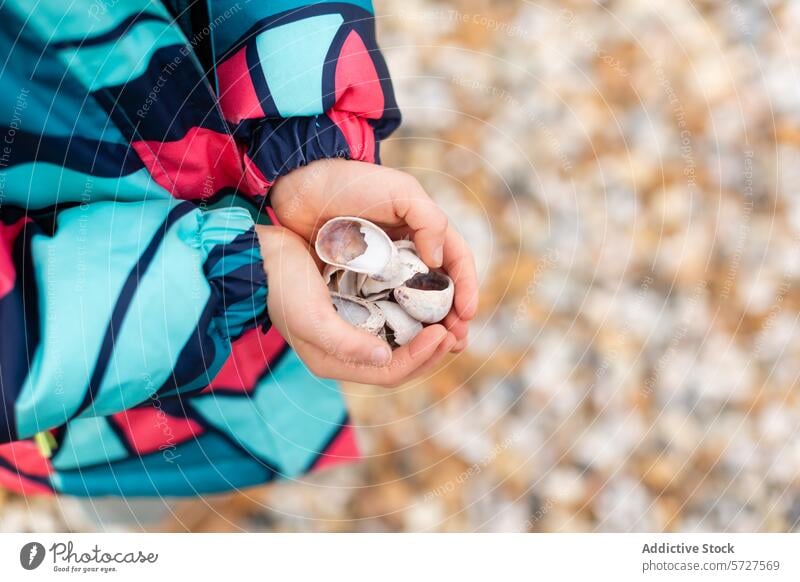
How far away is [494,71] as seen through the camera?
0.56 metres

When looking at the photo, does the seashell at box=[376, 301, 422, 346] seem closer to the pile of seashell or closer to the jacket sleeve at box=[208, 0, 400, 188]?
the pile of seashell

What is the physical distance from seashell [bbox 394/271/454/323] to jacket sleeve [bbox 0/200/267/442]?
9cm

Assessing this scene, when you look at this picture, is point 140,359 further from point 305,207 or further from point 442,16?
point 442,16

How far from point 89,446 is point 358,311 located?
22 centimetres

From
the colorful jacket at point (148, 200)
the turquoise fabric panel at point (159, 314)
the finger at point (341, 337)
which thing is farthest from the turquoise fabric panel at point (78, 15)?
the finger at point (341, 337)

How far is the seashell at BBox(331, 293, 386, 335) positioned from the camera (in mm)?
451

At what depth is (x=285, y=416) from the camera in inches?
20.5

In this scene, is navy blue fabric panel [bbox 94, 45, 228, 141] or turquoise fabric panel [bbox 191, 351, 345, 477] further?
turquoise fabric panel [bbox 191, 351, 345, 477]

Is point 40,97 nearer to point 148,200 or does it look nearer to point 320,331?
point 148,200

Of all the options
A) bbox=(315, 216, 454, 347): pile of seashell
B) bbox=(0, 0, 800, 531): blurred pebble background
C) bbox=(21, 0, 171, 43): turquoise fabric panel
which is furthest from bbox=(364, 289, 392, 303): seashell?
bbox=(21, 0, 171, 43): turquoise fabric panel

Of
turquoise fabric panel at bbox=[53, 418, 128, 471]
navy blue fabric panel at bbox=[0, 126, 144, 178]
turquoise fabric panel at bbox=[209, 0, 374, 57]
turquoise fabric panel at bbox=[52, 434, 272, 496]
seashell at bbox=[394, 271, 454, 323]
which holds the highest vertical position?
turquoise fabric panel at bbox=[209, 0, 374, 57]

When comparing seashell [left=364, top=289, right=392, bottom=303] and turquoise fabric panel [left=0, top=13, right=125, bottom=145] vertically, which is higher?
turquoise fabric panel [left=0, top=13, right=125, bottom=145]
